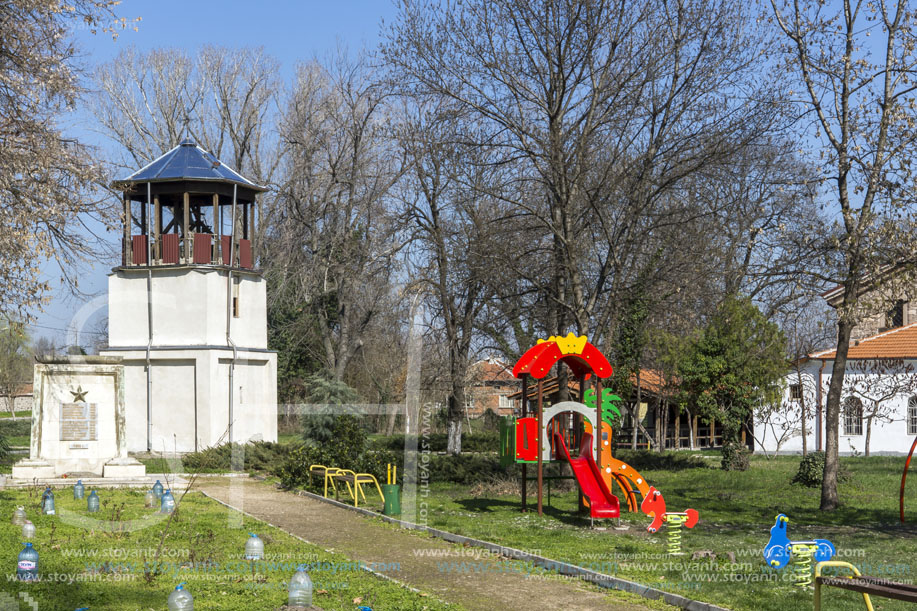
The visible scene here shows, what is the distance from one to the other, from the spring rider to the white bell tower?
2037 centimetres

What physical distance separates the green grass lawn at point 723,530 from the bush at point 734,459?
673 millimetres

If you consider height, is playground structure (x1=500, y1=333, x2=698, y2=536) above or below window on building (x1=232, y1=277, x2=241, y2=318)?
below

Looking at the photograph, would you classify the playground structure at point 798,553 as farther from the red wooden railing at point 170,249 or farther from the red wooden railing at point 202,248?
the red wooden railing at point 170,249

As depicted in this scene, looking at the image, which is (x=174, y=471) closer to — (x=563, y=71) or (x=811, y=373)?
(x=563, y=71)

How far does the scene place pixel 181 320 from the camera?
31750 millimetres

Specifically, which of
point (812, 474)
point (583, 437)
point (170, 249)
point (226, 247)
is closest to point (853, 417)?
point (812, 474)

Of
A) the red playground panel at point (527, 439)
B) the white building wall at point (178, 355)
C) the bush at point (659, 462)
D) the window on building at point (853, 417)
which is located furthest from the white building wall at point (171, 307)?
the window on building at point (853, 417)

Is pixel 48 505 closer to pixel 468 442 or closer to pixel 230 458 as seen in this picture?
pixel 230 458

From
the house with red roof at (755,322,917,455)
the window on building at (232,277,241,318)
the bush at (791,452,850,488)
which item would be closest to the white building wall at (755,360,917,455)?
the house with red roof at (755,322,917,455)

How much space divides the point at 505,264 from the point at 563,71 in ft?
14.3

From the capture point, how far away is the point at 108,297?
32.1 meters

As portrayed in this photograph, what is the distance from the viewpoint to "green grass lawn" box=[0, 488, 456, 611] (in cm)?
900

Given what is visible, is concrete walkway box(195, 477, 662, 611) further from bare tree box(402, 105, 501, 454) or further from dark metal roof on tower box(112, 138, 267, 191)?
dark metal roof on tower box(112, 138, 267, 191)

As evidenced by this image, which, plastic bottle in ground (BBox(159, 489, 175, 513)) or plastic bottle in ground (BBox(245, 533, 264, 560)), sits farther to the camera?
plastic bottle in ground (BBox(159, 489, 175, 513))
